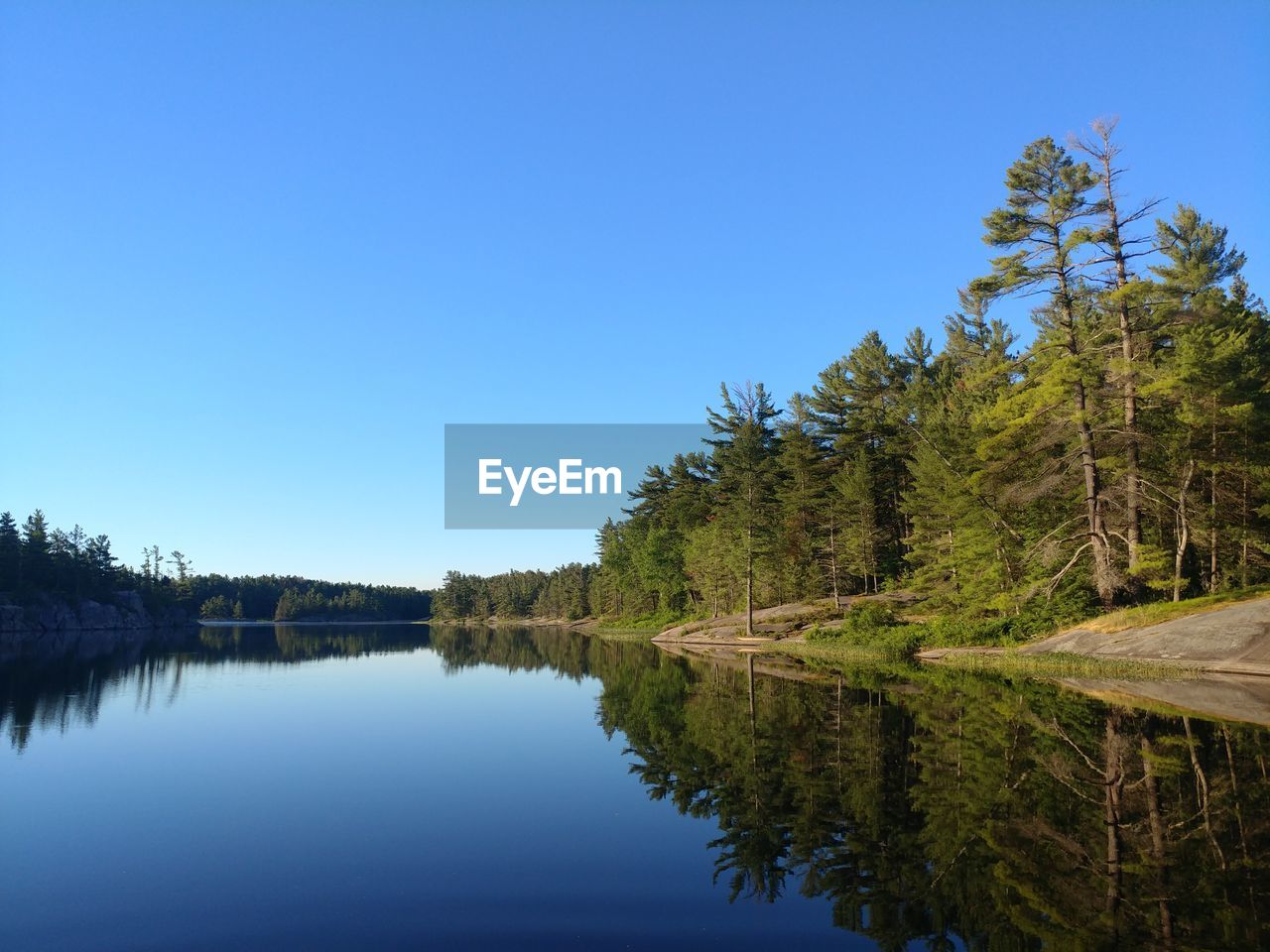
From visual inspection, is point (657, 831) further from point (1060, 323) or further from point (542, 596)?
point (542, 596)

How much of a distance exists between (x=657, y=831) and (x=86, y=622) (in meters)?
141

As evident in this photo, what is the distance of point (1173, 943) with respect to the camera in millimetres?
6699

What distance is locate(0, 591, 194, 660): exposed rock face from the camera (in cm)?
9344

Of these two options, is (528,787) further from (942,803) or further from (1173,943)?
(1173,943)

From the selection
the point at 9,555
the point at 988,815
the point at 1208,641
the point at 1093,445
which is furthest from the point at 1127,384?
the point at 9,555

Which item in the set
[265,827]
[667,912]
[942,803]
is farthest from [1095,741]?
[265,827]

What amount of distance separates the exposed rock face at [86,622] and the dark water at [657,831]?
8153 cm

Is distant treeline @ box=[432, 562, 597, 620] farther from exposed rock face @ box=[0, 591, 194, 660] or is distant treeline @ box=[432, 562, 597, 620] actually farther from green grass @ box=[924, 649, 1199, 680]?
green grass @ box=[924, 649, 1199, 680]

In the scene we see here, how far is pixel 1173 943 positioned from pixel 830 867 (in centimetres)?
358

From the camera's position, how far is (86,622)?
119 m

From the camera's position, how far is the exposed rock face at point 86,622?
93.4m

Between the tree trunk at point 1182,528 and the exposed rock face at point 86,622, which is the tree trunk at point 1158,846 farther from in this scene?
the exposed rock face at point 86,622

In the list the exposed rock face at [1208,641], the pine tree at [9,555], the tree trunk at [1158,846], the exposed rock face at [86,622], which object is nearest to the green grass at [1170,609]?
the exposed rock face at [1208,641]

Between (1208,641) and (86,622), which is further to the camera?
(86,622)
